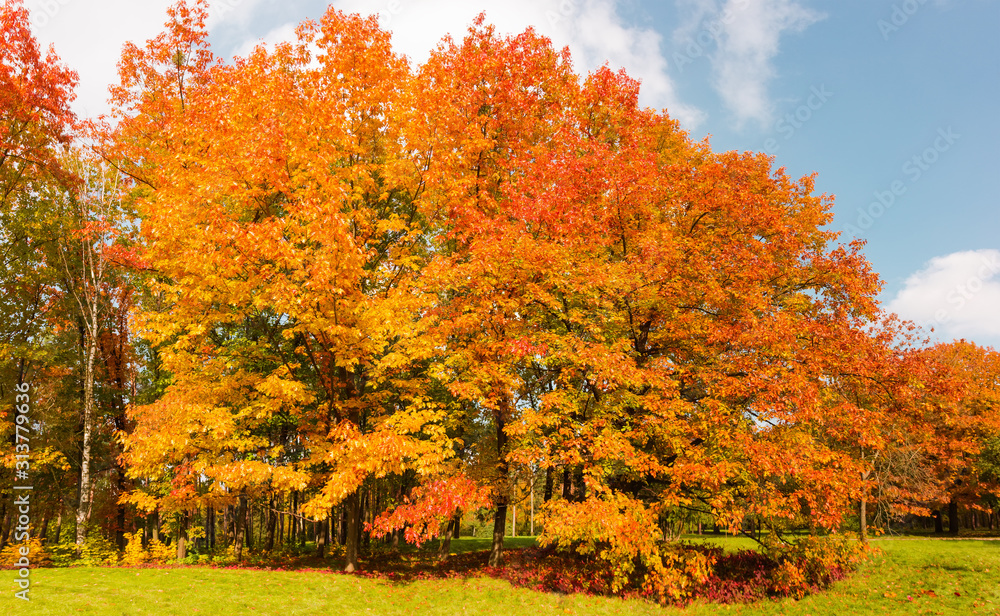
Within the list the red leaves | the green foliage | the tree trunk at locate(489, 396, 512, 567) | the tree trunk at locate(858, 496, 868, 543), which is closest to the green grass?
the green foliage

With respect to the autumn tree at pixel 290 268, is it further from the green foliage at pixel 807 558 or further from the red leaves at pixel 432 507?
the green foliage at pixel 807 558

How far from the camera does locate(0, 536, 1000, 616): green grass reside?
35.9ft

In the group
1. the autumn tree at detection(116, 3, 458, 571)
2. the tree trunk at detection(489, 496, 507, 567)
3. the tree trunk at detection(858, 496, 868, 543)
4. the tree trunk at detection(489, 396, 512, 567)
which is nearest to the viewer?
the autumn tree at detection(116, 3, 458, 571)

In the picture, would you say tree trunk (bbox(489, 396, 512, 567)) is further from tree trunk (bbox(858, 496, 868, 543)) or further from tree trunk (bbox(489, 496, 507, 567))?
tree trunk (bbox(858, 496, 868, 543))

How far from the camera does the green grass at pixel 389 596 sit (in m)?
10.9

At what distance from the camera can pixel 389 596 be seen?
43.5 feet

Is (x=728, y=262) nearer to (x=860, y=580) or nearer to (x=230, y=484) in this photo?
(x=860, y=580)

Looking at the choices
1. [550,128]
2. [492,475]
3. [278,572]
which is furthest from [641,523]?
[550,128]

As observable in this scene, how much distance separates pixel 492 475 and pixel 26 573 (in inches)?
466

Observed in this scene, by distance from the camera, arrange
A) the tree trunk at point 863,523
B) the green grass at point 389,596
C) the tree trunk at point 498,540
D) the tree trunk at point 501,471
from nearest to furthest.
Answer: the green grass at point 389,596 → the tree trunk at point 501,471 → the tree trunk at point 498,540 → the tree trunk at point 863,523

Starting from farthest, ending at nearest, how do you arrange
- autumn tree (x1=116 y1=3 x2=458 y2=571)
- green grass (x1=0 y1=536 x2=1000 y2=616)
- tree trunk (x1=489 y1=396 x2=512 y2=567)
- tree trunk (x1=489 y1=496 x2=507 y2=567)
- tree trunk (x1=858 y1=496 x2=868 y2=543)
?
1. tree trunk (x1=858 y1=496 x2=868 y2=543)
2. tree trunk (x1=489 y1=496 x2=507 y2=567)
3. tree trunk (x1=489 y1=396 x2=512 y2=567)
4. autumn tree (x1=116 y1=3 x2=458 y2=571)
5. green grass (x1=0 y1=536 x2=1000 y2=616)

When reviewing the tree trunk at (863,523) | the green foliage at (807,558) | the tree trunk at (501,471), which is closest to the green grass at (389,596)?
the green foliage at (807,558)

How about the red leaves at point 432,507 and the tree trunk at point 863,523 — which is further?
the tree trunk at point 863,523

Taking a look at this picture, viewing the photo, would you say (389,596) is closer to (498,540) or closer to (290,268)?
(498,540)
